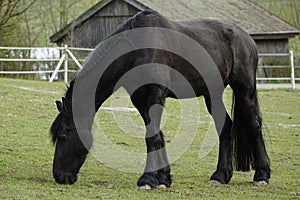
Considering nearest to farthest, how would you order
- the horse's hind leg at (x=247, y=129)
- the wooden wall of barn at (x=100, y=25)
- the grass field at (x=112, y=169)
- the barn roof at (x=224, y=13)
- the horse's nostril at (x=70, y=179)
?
1. the grass field at (x=112, y=169)
2. the horse's nostril at (x=70, y=179)
3. the horse's hind leg at (x=247, y=129)
4. the barn roof at (x=224, y=13)
5. the wooden wall of barn at (x=100, y=25)

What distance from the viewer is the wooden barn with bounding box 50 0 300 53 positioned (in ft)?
110

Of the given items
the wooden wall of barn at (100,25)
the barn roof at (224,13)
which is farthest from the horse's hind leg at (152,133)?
the wooden wall of barn at (100,25)

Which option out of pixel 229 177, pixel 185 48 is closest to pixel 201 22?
pixel 185 48

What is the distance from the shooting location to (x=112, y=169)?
880cm

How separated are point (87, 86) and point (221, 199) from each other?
6.97ft

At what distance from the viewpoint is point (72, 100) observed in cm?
716

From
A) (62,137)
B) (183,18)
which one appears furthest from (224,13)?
(62,137)

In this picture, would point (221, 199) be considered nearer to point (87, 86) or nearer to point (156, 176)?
point (156, 176)

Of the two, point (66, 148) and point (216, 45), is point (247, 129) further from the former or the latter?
point (66, 148)

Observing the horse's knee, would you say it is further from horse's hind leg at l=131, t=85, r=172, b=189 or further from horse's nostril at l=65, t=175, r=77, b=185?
horse's nostril at l=65, t=175, r=77, b=185

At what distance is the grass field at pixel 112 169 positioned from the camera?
6809 mm

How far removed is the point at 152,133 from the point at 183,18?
29091 millimetres

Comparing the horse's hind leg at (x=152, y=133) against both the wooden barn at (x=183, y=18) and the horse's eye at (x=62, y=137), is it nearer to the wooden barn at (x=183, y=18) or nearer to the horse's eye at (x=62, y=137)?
the horse's eye at (x=62, y=137)

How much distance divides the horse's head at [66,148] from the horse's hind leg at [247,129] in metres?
2.32
